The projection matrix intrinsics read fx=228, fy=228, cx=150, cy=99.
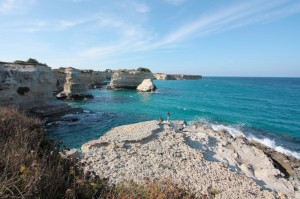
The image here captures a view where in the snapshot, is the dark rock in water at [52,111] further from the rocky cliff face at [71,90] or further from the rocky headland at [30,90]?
the rocky cliff face at [71,90]

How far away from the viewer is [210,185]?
41.2ft

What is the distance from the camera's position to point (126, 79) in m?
71.3

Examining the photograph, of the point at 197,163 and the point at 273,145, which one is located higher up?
the point at 197,163

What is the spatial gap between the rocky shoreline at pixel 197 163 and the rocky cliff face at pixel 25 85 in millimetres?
13635

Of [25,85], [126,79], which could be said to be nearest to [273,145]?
[25,85]

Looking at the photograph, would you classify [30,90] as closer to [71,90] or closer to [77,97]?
[71,90]

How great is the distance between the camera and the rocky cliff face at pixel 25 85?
26.2 metres

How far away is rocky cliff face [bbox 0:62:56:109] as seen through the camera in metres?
26.2

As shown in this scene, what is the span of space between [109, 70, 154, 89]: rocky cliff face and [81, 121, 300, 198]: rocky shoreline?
158 feet

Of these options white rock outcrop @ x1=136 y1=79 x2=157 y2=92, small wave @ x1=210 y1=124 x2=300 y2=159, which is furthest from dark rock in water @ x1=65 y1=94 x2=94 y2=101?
small wave @ x1=210 y1=124 x2=300 y2=159

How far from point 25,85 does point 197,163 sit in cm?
2335

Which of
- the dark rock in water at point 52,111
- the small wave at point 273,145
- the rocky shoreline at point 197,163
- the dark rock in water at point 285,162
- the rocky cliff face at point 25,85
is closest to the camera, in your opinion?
the rocky shoreline at point 197,163

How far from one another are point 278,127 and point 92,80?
213 feet

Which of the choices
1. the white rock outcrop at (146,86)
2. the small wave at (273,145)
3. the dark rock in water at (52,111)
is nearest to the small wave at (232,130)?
the small wave at (273,145)
